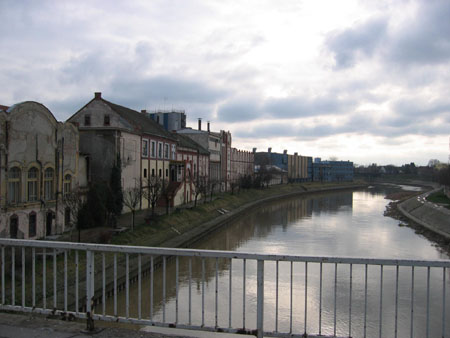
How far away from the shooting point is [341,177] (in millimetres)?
118250

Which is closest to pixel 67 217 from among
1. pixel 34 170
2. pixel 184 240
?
pixel 34 170

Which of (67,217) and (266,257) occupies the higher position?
(266,257)

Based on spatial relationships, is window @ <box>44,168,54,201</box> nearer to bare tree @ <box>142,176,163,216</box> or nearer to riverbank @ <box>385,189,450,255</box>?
bare tree @ <box>142,176,163,216</box>

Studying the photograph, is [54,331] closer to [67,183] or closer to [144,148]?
[67,183]

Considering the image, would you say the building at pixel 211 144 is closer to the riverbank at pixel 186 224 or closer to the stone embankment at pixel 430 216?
the riverbank at pixel 186 224

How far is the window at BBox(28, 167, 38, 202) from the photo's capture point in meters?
17.3

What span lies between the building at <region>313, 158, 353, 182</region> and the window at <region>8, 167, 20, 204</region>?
331 feet

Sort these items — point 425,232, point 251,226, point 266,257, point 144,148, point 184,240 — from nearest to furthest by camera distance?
point 266,257
point 184,240
point 144,148
point 425,232
point 251,226

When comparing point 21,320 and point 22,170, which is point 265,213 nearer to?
point 22,170

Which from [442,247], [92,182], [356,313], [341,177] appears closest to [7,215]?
[92,182]

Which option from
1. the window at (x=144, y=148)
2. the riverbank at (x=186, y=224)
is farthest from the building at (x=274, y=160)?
the window at (x=144, y=148)

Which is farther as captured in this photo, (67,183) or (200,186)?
(200,186)

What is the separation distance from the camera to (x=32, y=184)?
1750 cm

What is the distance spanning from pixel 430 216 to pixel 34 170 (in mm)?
34692
